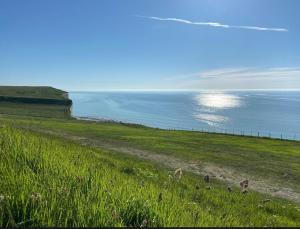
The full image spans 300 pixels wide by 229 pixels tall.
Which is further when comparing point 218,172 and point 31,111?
point 31,111

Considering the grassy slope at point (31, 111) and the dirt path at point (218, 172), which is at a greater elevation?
the grassy slope at point (31, 111)

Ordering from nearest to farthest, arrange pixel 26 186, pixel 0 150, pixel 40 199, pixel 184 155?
pixel 40 199, pixel 26 186, pixel 0 150, pixel 184 155

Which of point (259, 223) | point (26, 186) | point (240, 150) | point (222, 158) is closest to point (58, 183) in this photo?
point (26, 186)

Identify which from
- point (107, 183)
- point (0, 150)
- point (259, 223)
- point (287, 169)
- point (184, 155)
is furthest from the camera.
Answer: point (184, 155)

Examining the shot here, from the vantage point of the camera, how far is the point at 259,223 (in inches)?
307

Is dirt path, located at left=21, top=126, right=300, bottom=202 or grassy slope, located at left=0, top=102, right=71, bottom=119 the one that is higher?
grassy slope, located at left=0, top=102, right=71, bottom=119

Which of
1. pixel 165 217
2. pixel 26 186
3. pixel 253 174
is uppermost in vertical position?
pixel 26 186

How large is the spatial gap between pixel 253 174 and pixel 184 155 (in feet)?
27.4

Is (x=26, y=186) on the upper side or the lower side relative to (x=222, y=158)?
upper

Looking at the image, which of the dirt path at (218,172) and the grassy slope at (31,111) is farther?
the grassy slope at (31,111)

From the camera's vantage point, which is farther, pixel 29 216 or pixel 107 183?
pixel 107 183

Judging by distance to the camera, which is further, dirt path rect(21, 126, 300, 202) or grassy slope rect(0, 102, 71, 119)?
grassy slope rect(0, 102, 71, 119)

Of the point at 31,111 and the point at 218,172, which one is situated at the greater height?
the point at 31,111

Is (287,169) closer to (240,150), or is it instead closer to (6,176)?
(240,150)
